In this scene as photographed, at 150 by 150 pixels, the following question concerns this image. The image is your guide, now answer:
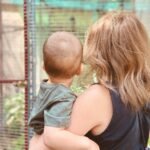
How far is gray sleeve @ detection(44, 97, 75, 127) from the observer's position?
1504 millimetres

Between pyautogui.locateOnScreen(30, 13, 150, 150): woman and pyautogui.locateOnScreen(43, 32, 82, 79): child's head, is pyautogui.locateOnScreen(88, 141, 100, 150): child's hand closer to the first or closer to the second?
pyautogui.locateOnScreen(30, 13, 150, 150): woman

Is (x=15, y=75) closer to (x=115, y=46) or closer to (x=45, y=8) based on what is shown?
(x=45, y=8)

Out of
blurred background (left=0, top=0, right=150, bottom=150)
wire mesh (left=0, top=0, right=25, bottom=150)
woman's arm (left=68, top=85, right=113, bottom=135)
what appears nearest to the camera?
woman's arm (left=68, top=85, right=113, bottom=135)

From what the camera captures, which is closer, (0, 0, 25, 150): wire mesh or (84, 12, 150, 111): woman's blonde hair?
(84, 12, 150, 111): woman's blonde hair

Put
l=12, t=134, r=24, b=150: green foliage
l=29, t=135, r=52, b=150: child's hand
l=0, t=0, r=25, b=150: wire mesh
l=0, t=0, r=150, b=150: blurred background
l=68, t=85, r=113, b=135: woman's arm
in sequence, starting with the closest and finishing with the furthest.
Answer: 1. l=68, t=85, r=113, b=135: woman's arm
2. l=29, t=135, r=52, b=150: child's hand
3. l=0, t=0, r=150, b=150: blurred background
4. l=12, t=134, r=24, b=150: green foliage
5. l=0, t=0, r=25, b=150: wire mesh

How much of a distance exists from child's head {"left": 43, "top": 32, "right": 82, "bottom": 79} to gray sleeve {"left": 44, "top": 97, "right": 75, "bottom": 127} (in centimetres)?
11

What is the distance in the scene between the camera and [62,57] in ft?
5.28

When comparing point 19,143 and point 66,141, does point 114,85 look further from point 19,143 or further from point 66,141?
point 19,143

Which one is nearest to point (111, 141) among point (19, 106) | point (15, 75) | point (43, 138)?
point (43, 138)

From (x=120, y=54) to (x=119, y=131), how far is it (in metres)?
0.26

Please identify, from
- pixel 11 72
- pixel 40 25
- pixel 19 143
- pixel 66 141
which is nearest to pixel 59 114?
pixel 66 141

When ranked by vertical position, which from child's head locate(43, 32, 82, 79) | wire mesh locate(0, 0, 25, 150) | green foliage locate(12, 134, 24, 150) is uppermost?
child's head locate(43, 32, 82, 79)

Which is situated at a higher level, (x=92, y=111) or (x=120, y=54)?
(x=120, y=54)

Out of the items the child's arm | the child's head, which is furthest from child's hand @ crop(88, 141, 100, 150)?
the child's head
